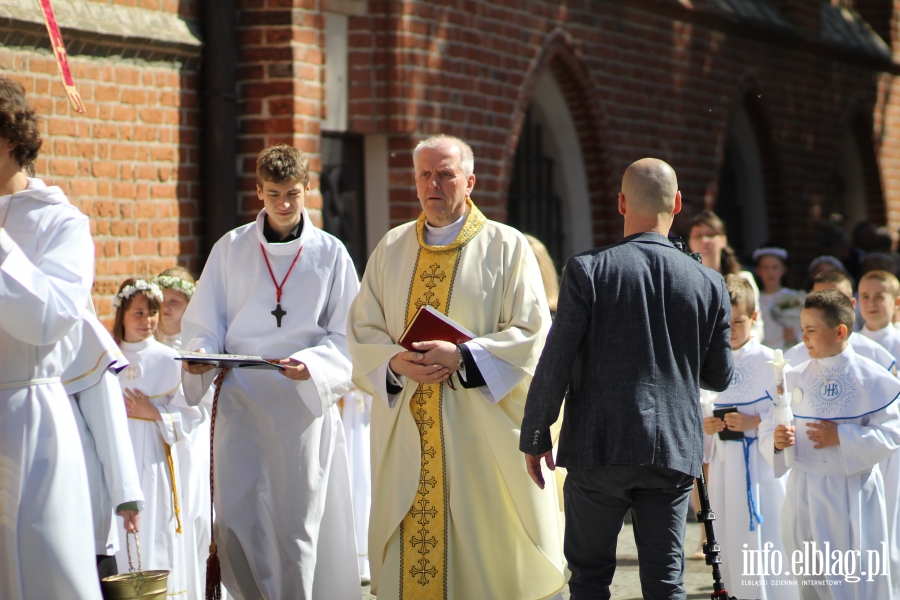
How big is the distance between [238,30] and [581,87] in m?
3.96

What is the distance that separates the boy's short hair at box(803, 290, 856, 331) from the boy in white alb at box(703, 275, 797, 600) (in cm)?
53

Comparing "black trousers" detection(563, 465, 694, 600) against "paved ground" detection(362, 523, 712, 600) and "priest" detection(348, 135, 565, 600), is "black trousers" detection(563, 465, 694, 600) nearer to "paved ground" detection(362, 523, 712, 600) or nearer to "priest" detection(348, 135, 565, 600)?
"priest" detection(348, 135, 565, 600)

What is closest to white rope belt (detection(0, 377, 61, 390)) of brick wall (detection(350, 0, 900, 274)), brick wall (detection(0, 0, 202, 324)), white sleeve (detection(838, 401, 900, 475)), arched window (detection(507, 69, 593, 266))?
brick wall (detection(0, 0, 202, 324))

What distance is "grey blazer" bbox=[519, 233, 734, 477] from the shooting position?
13.6 ft

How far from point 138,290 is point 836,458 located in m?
3.24

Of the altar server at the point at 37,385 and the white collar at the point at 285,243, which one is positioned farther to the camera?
the white collar at the point at 285,243

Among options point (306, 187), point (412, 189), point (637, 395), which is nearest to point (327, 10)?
point (412, 189)

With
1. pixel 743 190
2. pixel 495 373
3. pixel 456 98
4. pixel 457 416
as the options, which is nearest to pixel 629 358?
pixel 495 373

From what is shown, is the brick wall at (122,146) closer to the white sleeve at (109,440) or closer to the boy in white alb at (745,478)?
the white sleeve at (109,440)

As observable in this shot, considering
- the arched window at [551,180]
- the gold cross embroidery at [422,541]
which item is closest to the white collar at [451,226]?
the gold cross embroidery at [422,541]

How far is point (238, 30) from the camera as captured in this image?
769 cm

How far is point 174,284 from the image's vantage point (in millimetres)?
6258

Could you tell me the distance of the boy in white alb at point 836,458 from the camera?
18.2ft

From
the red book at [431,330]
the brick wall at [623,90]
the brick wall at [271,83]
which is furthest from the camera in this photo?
the brick wall at [623,90]
